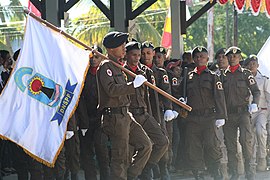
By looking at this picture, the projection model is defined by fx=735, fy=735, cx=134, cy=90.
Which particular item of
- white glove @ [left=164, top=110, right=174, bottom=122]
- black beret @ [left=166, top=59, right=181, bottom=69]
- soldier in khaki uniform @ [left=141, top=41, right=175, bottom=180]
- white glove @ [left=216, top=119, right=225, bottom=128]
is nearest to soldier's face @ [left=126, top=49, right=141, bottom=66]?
soldier in khaki uniform @ [left=141, top=41, right=175, bottom=180]

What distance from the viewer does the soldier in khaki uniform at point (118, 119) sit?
347 inches

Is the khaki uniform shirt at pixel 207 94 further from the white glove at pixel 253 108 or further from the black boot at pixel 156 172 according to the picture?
Result: the black boot at pixel 156 172

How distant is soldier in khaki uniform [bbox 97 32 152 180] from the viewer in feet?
28.9

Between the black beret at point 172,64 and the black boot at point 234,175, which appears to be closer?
the black boot at point 234,175

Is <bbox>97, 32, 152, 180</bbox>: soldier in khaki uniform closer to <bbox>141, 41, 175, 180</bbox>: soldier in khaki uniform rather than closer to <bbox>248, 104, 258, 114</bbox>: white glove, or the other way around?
<bbox>141, 41, 175, 180</bbox>: soldier in khaki uniform

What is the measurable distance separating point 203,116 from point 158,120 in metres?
1.03

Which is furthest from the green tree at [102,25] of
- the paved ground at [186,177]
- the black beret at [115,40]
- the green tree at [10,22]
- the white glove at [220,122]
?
the black beret at [115,40]

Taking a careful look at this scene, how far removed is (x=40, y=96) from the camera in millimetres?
8516

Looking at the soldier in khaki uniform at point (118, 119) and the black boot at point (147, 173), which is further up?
the soldier in khaki uniform at point (118, 119)

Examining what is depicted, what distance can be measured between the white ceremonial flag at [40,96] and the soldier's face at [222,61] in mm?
3660

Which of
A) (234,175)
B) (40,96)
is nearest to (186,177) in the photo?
(234,175)

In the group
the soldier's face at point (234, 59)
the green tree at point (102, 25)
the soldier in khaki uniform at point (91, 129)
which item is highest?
the green tree at point (102, 25)

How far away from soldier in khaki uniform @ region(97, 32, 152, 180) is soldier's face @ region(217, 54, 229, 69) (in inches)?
122

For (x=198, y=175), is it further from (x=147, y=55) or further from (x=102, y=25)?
(x=102, y=25)
